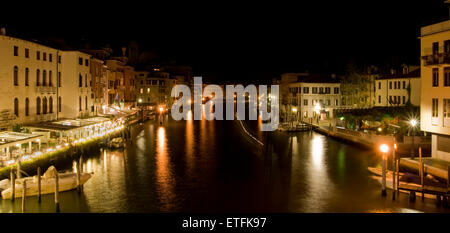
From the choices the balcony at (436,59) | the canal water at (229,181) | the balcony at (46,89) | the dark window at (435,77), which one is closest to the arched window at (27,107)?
the balcony at (46,89)

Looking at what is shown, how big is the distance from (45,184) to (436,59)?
70.7 ft

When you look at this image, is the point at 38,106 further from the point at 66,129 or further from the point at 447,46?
the point at 447,46

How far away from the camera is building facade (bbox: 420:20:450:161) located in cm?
2333

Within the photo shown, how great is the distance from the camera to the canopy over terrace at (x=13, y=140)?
21977 millimetres

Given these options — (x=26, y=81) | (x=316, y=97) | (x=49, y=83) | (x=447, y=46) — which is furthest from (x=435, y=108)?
(x=316, y=97)

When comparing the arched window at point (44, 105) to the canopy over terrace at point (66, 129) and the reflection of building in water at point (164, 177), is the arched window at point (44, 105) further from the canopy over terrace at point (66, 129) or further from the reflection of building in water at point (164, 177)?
the reflection of building in water at point (164, 177)

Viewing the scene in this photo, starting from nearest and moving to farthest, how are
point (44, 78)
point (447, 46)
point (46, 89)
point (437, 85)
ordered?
1. point (447, 46)
2. point (437, 85)
3. point (46, 89)
4. point (44, 78)

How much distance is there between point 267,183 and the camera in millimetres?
23469

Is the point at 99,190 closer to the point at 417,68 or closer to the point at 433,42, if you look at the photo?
the point at 433,42

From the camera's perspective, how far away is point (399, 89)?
46.5m

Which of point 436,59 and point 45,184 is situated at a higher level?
point 436,59

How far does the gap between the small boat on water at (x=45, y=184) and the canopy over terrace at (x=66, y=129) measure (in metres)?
8.63

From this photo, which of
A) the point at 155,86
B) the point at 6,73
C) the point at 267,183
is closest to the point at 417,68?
the point at 267,183

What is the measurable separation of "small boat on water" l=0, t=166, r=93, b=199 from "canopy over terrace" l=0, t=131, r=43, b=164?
2967mm
